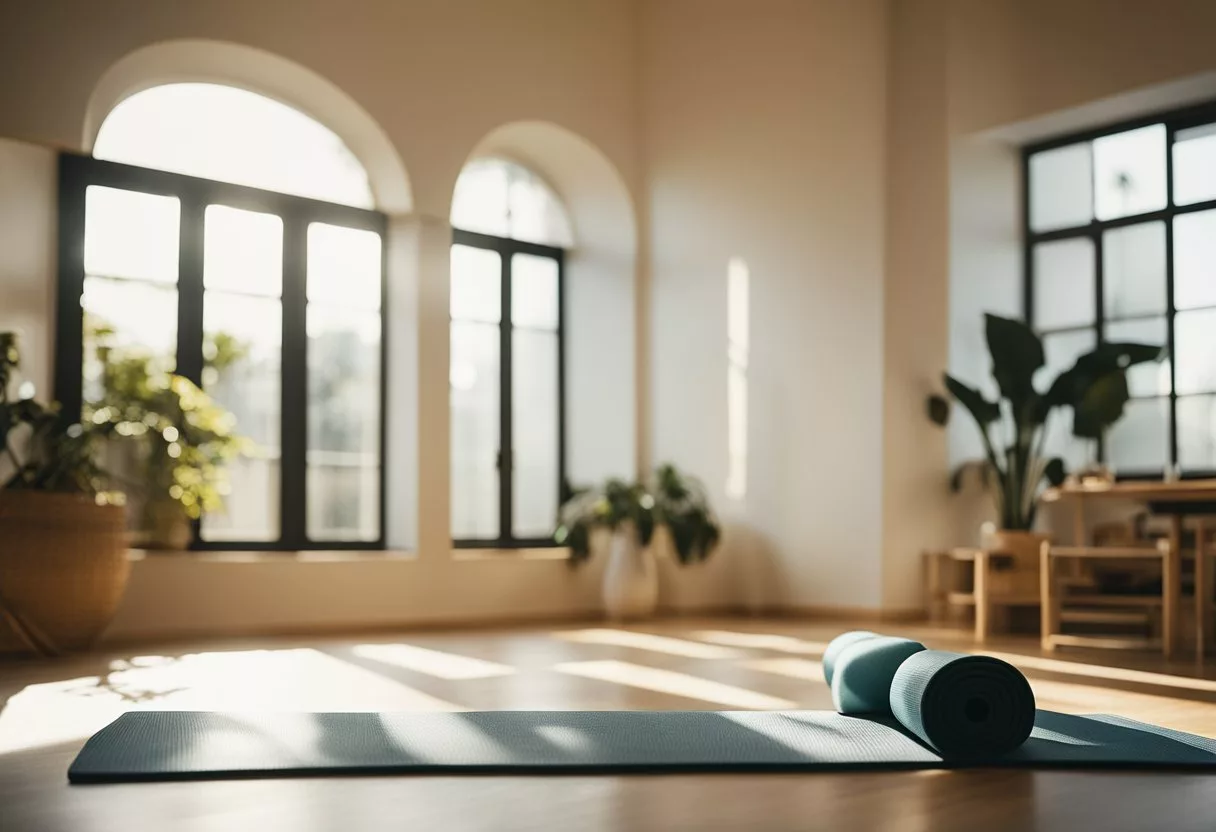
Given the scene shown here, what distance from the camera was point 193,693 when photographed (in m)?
4.08

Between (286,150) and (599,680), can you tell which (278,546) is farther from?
(599,680)

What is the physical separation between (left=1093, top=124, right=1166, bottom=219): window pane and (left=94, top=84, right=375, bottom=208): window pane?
14.0ft

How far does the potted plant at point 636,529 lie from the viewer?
733cm

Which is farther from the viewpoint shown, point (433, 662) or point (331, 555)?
point (331, 555)

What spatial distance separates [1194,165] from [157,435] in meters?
5.67

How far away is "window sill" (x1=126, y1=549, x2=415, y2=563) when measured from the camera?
20.1 ft

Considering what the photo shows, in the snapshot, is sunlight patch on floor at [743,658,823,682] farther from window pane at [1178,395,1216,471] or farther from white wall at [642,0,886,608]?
window pane at [1178,395,1216,471]

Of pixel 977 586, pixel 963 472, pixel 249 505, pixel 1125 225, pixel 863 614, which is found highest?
pixel 1125 225

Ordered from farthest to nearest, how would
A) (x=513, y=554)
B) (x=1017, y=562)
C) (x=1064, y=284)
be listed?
(x=1064, y=284) → (x=513, y=554) → (x=1017, y=562)

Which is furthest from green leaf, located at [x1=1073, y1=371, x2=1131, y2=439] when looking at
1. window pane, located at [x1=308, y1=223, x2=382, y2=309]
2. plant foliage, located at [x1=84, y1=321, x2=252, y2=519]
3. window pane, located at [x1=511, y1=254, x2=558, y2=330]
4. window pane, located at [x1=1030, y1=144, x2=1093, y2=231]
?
plant foliage, located at [x1=84, y1=321, x2=252, y2=519]

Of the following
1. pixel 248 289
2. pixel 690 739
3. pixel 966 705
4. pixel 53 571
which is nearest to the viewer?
pixel 966 705

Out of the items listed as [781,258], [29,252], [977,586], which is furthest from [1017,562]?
[29,252]

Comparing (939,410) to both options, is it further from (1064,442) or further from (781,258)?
(781,258)

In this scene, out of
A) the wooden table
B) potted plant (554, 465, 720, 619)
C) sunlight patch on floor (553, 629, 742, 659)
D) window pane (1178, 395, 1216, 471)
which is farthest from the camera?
potted plant (554, 465, 720, 619)
